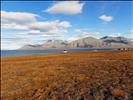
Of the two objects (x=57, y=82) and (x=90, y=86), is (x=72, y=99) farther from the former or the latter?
(x=57, y=82)

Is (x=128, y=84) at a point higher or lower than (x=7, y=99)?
higher

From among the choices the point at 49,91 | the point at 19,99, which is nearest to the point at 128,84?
the point at 49,91

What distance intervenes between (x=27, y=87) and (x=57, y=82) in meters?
3.34

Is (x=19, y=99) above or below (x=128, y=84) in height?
below

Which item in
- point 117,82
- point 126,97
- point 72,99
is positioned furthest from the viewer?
A: point 117,82

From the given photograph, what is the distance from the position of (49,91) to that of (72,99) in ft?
10.3

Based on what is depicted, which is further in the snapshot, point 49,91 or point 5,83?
point 5,83

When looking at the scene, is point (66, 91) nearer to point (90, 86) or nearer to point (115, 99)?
point (90, 86)

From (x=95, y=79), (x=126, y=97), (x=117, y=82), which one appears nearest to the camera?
(x=126, y=97)

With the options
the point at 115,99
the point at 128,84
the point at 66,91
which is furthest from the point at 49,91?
the point at 128,84

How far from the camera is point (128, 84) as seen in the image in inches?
619

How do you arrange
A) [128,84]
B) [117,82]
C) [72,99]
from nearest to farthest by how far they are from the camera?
1. [72,99]
2. [128,84]
3. [117,82]

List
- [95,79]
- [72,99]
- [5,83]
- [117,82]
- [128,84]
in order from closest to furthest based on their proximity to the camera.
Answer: [72,99] → [128,84] → [117,82] → [95,79] → [5,83]

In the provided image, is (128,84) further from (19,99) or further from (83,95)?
(19,99)
